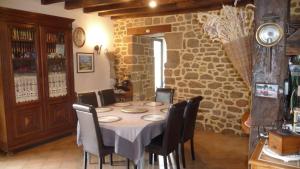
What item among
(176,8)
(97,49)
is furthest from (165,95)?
(97,49)

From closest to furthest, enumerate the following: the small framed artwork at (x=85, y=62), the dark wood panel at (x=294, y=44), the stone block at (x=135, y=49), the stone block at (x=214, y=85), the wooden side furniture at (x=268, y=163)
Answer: the wooden side furniture at (x=268, y=163), the dark wood panel at (x=294, y=44), the stone block at (x=214, y=85), the small framed artwork at (x=85, y=62), the stone block at (x=135, y=49)

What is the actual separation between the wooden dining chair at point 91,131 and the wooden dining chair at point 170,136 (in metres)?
0.50

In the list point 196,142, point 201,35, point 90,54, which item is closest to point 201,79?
point 201,35

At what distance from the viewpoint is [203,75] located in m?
4.72

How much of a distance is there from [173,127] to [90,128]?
3.01 ft

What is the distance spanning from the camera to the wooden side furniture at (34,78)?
345cm

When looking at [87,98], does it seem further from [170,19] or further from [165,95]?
[170,19]

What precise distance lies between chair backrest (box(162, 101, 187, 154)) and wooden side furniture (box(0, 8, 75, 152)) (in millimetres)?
2344

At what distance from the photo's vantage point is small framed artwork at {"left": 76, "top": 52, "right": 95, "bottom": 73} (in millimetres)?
4801

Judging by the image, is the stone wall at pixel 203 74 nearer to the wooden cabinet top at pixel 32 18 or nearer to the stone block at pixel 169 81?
the stone block at pixel 169 81

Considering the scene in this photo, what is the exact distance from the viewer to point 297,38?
1.89 m

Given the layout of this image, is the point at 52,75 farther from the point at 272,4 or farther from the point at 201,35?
the point at 272,4

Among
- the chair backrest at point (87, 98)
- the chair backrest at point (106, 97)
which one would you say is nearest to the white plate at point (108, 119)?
the chair backrest at point (87, 98)

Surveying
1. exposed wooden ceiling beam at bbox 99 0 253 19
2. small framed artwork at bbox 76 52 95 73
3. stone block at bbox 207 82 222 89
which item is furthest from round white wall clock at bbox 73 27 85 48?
stone block at bbox 207 82 222 89
